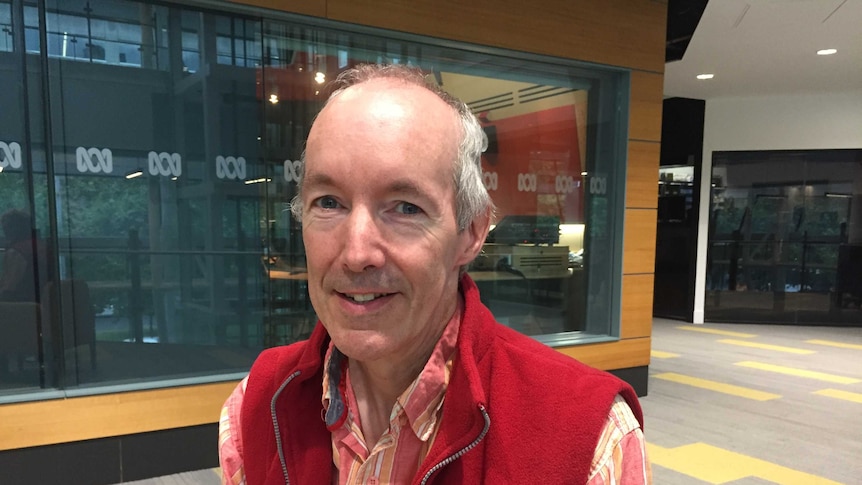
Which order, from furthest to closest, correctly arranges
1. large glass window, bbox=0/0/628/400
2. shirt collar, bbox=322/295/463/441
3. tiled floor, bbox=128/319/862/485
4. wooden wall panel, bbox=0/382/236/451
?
tiled floor, bbox=128/319/862/485 → large glass window, bbox=0/0/628/400 → wooden wall panel, bbox=0/382/236/451 → shirt collar, bbox=322/295/463/441

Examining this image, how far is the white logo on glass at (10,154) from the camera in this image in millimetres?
2805

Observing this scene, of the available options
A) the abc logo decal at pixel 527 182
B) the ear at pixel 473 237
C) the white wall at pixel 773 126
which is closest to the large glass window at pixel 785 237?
the white wall at pixel 773 126

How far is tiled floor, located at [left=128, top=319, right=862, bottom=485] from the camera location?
3.34m

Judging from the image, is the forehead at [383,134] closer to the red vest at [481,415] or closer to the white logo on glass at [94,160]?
the red vest at [481,415]

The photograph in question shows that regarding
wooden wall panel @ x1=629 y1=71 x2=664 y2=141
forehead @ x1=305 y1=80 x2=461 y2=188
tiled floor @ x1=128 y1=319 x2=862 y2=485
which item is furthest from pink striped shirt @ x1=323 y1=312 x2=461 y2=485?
wooden wall panel @ x1=629 y1=71 x2=664 y2=141

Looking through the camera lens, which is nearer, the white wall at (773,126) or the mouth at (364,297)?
the mouth at (364,297)

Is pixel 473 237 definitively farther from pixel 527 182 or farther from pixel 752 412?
pixel 752 412

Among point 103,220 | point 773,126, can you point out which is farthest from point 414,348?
point 773,126

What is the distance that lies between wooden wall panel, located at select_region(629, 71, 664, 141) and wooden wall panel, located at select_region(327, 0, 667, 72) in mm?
94

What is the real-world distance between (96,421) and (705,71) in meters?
7.18

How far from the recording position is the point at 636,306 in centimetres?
462

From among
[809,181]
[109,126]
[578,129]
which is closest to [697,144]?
[809,181]

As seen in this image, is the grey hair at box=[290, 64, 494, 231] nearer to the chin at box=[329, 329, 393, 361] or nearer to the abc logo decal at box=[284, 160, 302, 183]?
the chin at box=[329, 329, 393, 361]

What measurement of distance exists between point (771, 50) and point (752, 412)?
155 inches
